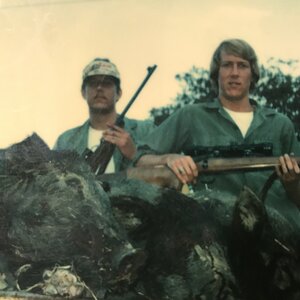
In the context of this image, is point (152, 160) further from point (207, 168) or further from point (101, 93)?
point (101, 93)

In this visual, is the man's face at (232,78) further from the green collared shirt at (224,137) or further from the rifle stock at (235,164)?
the rifle stock at (235,164)

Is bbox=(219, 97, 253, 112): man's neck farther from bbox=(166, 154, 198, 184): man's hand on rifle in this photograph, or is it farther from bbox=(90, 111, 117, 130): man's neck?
bbox=(90, 111, 117, 130): man's neck

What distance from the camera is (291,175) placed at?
454 cm

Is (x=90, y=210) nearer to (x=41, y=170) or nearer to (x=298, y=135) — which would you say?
(x=41, y=170)

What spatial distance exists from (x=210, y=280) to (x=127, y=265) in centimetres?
65

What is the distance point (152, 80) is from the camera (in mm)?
4793

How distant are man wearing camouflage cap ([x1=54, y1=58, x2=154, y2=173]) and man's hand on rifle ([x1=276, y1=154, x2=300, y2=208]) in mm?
1096

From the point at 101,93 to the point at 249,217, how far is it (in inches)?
61.8

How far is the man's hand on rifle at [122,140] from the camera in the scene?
480 centimetres

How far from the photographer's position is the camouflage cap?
15.9 feet

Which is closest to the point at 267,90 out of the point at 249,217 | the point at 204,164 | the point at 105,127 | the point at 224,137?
the point at 224,137

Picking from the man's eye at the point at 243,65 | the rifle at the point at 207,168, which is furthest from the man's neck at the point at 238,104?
the rifle at the point at 207,168

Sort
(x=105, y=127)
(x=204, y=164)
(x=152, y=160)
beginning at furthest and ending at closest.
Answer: (x=105, y=127), (x=152, y=160), (x=204, y=164)

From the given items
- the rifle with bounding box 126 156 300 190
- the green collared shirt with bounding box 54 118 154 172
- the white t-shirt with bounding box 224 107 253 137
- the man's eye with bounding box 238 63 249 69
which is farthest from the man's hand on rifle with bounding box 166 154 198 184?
the man's eye with bounding box 238 63 249 69
